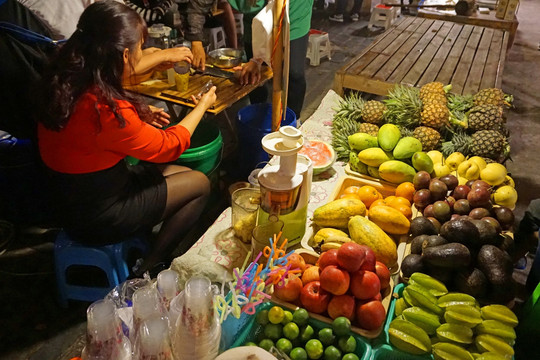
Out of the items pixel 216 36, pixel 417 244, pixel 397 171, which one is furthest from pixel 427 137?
pixel 216 36

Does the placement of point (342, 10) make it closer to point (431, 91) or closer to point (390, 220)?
point (431, 91)

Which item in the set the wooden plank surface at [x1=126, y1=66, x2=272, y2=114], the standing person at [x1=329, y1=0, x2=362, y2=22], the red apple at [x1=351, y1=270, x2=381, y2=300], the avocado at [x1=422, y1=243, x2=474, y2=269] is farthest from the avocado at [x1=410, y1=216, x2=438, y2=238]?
the standing person at [x1=329, y1=0, x2=362, y2=22]

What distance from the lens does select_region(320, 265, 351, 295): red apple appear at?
153 centimetres

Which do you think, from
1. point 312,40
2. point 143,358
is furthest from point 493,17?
point 143,358

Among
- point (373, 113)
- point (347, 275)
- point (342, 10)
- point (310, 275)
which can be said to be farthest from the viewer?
point (342, 10)

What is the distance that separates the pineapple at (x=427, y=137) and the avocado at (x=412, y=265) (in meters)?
1.23

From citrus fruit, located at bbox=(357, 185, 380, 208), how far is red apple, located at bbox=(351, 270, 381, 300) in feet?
2.29

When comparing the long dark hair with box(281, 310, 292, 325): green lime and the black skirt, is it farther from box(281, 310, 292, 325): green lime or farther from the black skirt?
box(281, 310, 292, 325): green lime

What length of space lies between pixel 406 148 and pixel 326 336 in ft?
4.62

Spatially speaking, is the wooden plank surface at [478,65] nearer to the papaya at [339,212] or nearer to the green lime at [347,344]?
the papaya at [339,212]

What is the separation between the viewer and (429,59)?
466 centimetres

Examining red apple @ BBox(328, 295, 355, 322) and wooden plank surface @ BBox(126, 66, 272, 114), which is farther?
wooden plank surface @ BBox(126, 66, 272, 114)

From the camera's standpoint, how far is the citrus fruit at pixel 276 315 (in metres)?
1.52

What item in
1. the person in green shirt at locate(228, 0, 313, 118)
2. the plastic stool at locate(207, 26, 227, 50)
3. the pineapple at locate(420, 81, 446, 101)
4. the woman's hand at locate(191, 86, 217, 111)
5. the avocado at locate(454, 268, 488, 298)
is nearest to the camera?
the avocado at locate(454, 268, 488, 298)
